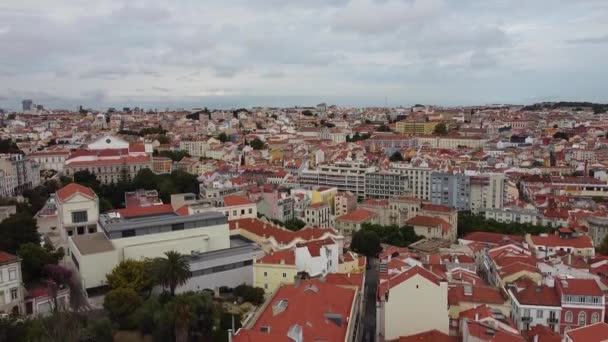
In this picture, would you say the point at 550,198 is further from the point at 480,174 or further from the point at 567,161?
the point at 567,161

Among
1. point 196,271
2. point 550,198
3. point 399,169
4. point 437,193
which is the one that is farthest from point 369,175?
point 196,271

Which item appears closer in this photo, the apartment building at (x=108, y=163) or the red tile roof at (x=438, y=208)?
the red tile roof at (x=438, y=208)

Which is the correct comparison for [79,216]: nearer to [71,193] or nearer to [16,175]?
[71,193]

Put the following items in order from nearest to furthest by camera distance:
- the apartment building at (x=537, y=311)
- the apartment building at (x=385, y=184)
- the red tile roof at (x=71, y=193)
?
the apartment building at (x=537, y=311) < the red tile roof at (x=71, y=193) < the apartment building at (x=385, y=184)

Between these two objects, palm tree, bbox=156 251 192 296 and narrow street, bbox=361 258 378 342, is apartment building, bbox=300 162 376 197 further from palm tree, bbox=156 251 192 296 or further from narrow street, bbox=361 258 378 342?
palm tree, bbox=156 251 192 296

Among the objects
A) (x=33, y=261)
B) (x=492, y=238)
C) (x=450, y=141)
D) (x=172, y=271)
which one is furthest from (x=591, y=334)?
(x=450, y=141)

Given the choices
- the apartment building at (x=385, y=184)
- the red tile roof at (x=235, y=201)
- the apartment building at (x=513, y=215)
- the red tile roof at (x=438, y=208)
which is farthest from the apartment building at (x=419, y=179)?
the red tile roof at (x=235, y=201)

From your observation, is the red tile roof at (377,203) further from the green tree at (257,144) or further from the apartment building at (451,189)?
the green tree at (257,144)
